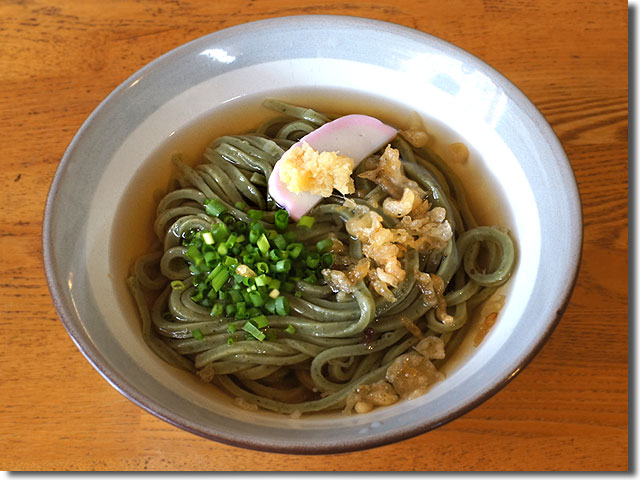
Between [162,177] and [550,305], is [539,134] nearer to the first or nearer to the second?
[550,305]

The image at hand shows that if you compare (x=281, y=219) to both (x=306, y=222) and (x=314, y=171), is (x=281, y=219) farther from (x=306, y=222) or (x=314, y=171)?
(x=314, y=171)

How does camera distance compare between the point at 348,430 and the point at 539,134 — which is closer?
the point at 348,430

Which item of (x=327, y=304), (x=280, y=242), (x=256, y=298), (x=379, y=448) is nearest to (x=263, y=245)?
(x=280, y=242)

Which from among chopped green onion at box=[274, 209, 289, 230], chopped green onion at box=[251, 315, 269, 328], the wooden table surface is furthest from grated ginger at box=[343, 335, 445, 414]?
chopped green onion at box=[274, 209, 289, 230]

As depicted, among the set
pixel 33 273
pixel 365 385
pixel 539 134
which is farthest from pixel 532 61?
pixel 33 273

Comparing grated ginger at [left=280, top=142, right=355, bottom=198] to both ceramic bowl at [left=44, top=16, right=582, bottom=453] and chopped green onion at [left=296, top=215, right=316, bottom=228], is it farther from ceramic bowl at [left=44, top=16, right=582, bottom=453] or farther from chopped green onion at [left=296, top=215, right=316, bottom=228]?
ceramic bowl at [left=44, top=16, right=582, bottom=453]

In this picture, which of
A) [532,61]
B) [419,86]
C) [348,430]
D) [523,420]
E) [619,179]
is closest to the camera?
[348,430]
